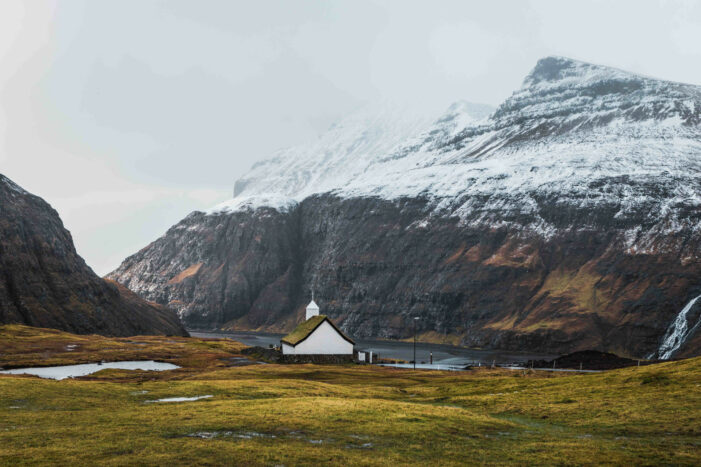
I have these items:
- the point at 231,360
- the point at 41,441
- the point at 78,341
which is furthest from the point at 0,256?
the point at 41,441

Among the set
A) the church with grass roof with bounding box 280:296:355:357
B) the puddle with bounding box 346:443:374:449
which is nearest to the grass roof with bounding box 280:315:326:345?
the church with grass roof with bounding box 280:296:355:357

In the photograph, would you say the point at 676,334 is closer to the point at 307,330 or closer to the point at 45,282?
the point at 307,330

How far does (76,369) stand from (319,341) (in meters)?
38.8

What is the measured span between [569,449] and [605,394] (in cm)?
1895

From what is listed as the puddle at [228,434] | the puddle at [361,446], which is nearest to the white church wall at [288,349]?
the puddle at [228,434]

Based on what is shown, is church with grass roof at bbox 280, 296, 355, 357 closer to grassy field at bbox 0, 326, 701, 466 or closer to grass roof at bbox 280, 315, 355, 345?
grass roof at bbox 280, 315, 355, 345

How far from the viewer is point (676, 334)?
172 metres

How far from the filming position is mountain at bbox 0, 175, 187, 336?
164125 millimetres

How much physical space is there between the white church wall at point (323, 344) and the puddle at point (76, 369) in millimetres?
21621

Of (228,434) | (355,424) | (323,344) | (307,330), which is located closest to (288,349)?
(307,330)

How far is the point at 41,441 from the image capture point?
27359mm

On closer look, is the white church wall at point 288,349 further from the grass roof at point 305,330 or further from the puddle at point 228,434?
the puddle at point 228,434

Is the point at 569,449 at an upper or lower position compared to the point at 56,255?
lower

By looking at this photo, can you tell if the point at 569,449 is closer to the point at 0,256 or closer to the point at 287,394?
the point at 287,394
